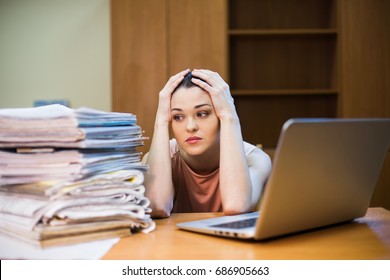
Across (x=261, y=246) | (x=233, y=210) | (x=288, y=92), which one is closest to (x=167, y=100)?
(x=233, y=210)

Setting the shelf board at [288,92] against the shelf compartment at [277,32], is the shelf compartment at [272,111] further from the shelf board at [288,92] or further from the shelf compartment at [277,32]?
the shelf compartment at [277,32]

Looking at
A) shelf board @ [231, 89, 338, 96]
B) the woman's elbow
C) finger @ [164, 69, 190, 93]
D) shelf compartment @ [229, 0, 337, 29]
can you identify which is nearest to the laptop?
the woman's elbow

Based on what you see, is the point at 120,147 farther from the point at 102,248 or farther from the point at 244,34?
the point at 244,34

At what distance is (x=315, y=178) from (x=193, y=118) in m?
0.55

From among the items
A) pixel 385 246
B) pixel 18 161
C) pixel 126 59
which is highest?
pixel 126 59

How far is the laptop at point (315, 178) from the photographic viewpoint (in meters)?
0.83

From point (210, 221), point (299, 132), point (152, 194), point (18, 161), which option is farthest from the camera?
point (152, 194)

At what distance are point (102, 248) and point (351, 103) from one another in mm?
2924

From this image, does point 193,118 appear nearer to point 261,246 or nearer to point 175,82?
point 175,82

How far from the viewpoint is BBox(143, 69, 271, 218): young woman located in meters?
1.28

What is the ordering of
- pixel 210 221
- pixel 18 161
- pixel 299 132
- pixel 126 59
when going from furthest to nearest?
pixel 126 59 → pixel 210 221 → pixel 18 161 → pixel 299 132

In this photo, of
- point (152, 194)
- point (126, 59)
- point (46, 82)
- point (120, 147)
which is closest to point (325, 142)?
point (120, 147)

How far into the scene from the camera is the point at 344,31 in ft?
11.3

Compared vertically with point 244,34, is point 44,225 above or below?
below
